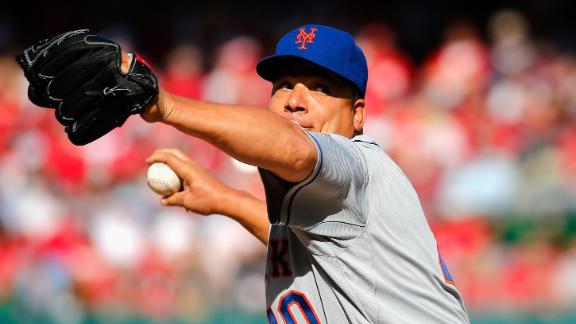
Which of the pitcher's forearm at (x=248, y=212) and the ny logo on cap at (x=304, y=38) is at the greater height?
the ny logo on cap at (x=304, y=38)

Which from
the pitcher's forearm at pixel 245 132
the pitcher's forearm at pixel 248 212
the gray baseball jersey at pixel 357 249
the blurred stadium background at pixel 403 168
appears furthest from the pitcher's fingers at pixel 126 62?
the blurred stadium background at pixel 403 168

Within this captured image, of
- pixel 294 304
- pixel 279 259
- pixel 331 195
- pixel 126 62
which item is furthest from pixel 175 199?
pixel 126 62

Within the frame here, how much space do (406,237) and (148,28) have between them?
24.0 feet

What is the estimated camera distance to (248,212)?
3475 millimetres

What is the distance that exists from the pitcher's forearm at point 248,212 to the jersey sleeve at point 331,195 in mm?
908

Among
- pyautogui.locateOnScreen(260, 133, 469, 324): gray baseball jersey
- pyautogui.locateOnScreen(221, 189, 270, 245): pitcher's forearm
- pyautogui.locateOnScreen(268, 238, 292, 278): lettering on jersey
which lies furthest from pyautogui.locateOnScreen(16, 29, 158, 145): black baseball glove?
pyautogui.locateOnScreen(221, 189, 270, 245): pitcher's forearm

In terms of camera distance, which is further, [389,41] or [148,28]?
[148,28]

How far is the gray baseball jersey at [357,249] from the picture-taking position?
7.73 feet

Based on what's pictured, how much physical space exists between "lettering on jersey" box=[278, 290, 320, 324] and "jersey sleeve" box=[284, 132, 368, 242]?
0.99 ft

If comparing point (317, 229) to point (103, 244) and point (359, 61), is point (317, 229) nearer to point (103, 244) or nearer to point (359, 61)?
point (359, 61)

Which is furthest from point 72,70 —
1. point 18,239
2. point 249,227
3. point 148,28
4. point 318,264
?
point 148,28

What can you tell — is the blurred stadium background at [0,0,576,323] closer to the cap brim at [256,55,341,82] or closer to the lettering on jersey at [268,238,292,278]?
the lettering on jersey at [268,238,292,278]

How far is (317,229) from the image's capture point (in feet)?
7.98

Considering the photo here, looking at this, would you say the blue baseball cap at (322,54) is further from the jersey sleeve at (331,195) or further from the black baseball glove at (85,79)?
the black baseball glove at (85,79)
